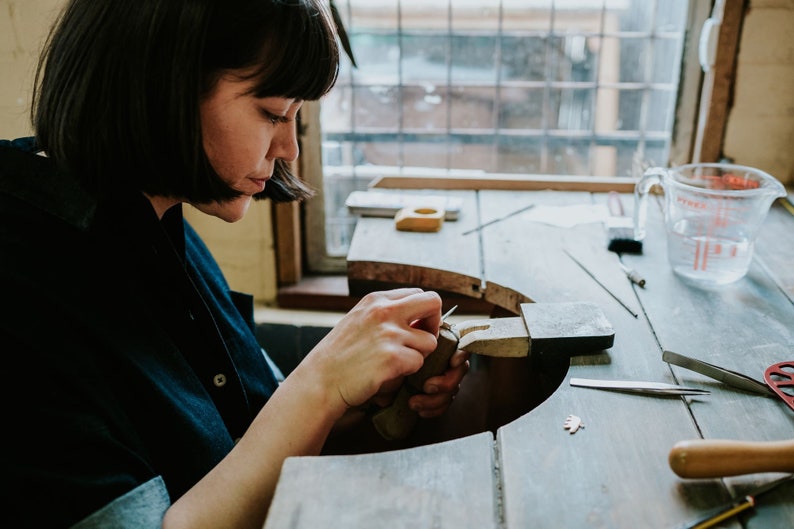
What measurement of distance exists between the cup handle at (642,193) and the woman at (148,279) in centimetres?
66

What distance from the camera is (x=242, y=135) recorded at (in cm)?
102

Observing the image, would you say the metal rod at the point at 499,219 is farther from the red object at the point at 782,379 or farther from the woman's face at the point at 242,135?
the red object at the point at 782,379

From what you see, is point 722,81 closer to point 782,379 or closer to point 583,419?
point 782,379

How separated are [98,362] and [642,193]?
1149 millimetres

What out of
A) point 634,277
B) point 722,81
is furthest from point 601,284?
point 722,81

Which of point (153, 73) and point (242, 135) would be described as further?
point (242, 135)

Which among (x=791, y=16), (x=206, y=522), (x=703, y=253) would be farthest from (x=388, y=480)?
(x=791, y=16)

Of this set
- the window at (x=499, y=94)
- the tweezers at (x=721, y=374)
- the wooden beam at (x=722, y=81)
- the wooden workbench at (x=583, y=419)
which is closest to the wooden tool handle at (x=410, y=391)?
the wooden workbench at (x=583, y=419)

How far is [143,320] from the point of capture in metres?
0.96

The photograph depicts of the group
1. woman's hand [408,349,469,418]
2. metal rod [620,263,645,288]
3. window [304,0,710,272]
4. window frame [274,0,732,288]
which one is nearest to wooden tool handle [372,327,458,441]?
woman's hand [408,349,469,418]

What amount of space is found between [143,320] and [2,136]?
1419 mm

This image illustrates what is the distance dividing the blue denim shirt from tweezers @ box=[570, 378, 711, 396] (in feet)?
1.81

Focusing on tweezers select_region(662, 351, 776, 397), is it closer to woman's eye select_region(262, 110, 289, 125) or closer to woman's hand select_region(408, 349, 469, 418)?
woman's hand select_region(408, 349, 469, 418)

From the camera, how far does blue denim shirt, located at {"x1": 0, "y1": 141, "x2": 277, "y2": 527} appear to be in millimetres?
762
